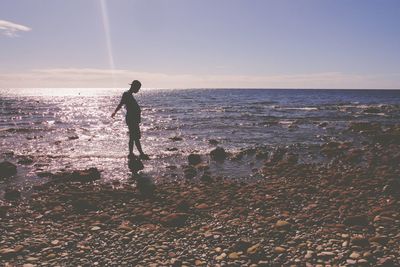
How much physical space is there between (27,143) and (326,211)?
18.7 metres

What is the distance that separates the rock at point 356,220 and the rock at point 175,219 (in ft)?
10.7

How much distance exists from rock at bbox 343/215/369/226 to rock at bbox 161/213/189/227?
10.7 feet

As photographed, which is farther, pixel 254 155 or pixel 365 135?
pixel 365 135

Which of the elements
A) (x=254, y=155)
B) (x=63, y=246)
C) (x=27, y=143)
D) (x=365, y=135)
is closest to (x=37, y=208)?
(x=63, y=246)

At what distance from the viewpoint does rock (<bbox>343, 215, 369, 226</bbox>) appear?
6.93 m

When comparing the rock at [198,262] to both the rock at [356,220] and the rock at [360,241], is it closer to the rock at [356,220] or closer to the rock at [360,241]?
the rock at [360,241]

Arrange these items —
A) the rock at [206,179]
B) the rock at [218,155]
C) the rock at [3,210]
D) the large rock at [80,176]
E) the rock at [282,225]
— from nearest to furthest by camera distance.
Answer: the rock at [282,225] → the rock at [3,210] → the rock at [206,179] → the large rock at [80,176] → the rock at [218,155]

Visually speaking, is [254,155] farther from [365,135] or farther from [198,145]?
[365,135]

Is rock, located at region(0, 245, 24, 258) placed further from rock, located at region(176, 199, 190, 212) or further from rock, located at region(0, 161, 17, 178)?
rock, located at region(0, 161, 17, 178)

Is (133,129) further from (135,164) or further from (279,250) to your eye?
(279,250)

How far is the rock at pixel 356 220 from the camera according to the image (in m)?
6.93

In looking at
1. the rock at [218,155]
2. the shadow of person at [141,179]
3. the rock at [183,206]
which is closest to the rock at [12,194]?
the shadow of person at [141,179]

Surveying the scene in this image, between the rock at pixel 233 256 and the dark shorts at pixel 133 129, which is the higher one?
the dark shorts at pixel 133 129

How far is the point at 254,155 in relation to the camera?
15914mm
